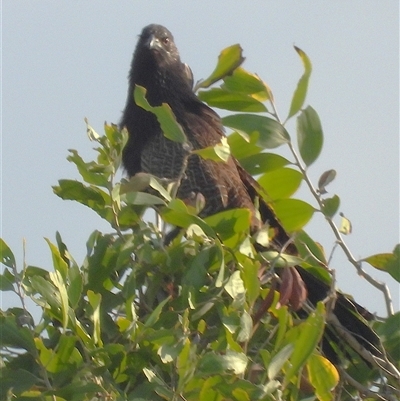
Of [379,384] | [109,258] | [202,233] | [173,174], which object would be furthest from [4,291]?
[173,174]

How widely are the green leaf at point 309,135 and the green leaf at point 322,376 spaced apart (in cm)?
65

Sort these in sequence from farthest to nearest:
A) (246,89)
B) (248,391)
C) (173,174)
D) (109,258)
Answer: (173,174)
(246,89)
(109,258)
(248,391)

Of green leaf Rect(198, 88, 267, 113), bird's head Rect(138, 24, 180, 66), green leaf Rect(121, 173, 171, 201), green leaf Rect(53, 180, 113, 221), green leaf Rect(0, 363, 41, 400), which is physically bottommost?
green leaf Rect(0, 363, 41, 400)

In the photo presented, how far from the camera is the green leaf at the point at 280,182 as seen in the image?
2.48m

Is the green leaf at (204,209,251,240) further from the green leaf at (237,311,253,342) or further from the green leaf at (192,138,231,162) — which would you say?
the green leaf at (237,311,253,342)

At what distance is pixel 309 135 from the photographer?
2.33 m

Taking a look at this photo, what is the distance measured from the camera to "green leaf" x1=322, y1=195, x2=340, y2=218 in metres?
2.25

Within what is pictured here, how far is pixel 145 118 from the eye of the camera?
388cm

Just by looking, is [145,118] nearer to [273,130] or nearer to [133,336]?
[273,130]

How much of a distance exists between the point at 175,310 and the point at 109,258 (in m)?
0.22

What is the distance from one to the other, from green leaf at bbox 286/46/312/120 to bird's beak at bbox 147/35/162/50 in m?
1.89

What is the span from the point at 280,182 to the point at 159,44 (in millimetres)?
1835

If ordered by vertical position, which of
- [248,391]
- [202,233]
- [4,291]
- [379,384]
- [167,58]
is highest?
[167,58]

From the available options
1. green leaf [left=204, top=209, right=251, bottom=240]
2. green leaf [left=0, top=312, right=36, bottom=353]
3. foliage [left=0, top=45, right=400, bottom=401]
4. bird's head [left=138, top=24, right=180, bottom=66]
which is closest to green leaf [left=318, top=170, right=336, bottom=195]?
foliage [left=0, top=45, right=400, bottom=401]
